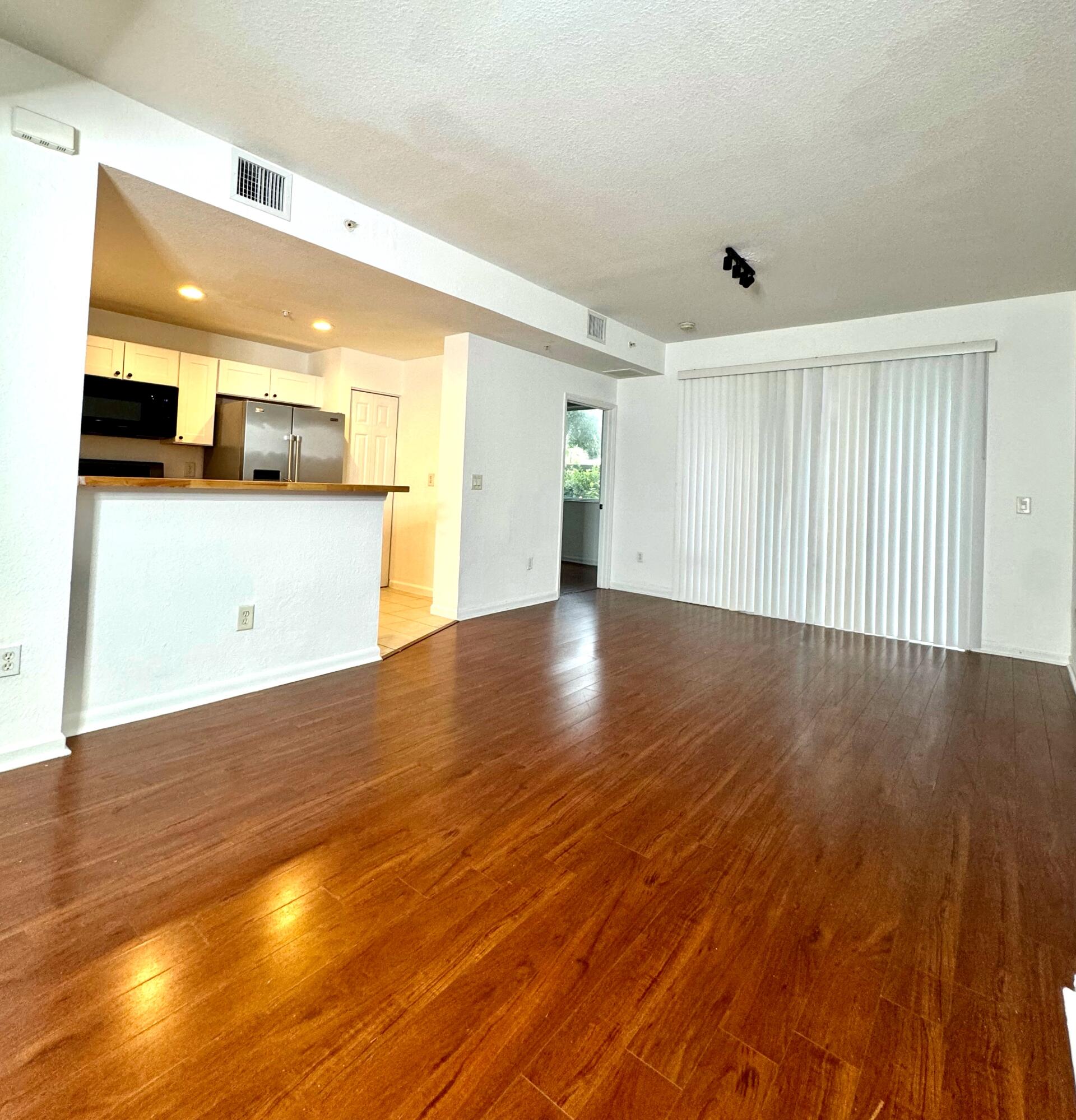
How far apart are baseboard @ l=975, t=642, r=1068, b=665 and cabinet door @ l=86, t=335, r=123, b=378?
680 cm

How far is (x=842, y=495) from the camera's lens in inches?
201

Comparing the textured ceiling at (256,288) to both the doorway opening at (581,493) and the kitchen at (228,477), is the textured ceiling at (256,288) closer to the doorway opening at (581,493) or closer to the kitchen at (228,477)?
the kitchen at (228,477)

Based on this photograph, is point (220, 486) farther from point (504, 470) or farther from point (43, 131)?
point (504, 470)

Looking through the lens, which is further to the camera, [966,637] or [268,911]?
[966,637]

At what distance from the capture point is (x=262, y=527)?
10.1ft

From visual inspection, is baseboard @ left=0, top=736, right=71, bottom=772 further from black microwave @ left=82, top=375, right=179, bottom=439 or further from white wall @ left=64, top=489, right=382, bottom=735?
black microwave @ left=82, top=375, right=179, bottom=439

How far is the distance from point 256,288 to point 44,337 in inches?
78.5

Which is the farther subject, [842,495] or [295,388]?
[295,388]

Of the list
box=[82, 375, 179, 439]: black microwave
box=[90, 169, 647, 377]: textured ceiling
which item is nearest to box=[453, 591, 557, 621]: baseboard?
box=[90, 169, 647, 377]: textured ceiling

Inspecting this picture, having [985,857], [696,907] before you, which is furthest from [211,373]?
[985,857]

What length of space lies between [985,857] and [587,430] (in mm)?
7232

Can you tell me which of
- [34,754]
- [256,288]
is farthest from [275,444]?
[34,754]

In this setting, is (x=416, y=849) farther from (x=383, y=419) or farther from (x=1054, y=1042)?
(x=383, y=419)

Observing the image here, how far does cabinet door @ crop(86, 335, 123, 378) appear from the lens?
436 cm
